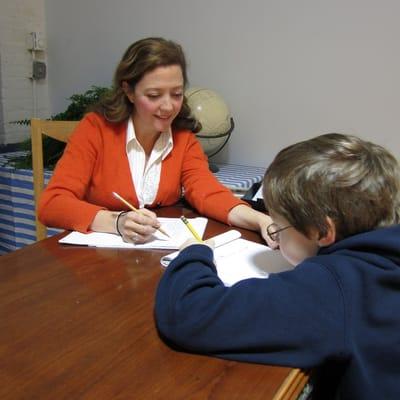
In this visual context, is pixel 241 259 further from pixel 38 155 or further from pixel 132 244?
pixel 38 155

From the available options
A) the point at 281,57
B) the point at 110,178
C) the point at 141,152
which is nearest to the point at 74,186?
the point at 110,178

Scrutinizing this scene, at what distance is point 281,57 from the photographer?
2113 mm

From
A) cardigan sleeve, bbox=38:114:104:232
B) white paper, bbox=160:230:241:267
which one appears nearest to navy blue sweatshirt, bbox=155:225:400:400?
white paper, bbox=160:230:241:267

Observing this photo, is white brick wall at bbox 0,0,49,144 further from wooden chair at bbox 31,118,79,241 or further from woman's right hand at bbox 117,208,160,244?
woman's right hand at bbox 117,208,160,244

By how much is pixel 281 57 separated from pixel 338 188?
162 cm

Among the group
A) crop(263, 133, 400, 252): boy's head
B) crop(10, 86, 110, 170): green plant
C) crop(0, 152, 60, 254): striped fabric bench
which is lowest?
crop(0, 152, 60, 254): striped fabric bench

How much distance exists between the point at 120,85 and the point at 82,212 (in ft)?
1.62

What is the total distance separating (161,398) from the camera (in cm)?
51

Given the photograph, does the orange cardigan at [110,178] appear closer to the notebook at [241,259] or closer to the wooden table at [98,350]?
the notebook at [241,259]

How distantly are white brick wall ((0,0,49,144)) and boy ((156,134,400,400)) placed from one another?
2465mm

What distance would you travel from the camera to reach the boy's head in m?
0.65

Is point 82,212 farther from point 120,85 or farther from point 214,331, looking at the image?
point 214,331

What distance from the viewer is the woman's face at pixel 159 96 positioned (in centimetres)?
132

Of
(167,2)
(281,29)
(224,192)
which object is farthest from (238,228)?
(167,2)
